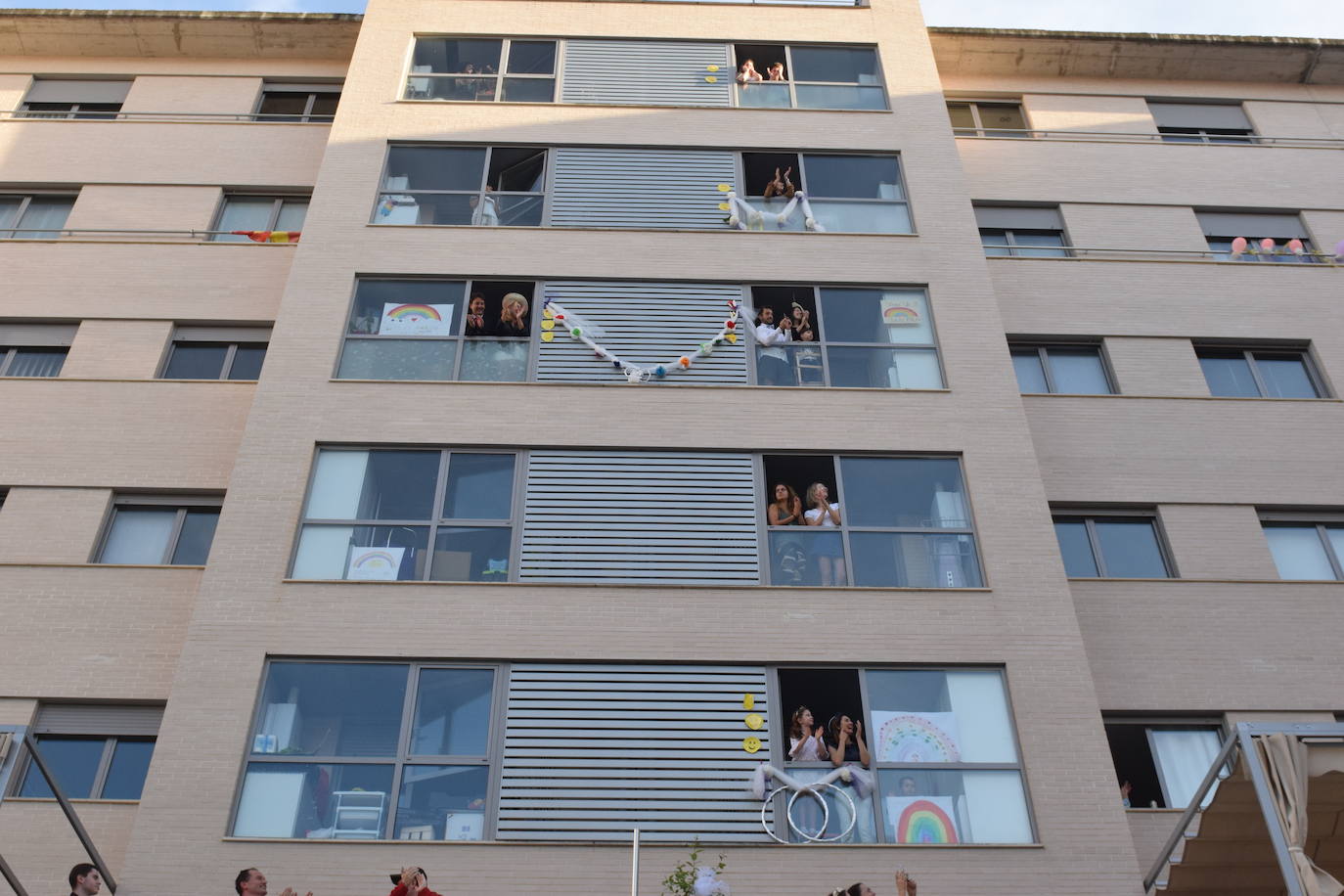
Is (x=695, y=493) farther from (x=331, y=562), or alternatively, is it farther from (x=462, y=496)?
(x=331, y=562)

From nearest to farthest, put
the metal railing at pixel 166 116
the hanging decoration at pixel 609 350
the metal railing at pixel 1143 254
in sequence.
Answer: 1. the hanging decoration at pixel 609 350
2. the metal railing at pixel 1143 254
3. the metal railing at pixel 166 116

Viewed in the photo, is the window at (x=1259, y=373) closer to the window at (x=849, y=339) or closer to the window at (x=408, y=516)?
the window at (x=849, y=339)

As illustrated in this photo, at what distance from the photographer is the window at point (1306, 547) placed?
14938 mm

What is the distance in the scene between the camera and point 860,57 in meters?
19.1

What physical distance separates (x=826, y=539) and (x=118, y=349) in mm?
10237

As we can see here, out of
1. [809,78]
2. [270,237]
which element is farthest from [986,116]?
[270,237]

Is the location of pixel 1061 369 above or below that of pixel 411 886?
above

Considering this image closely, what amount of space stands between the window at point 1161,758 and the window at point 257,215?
13.7 m

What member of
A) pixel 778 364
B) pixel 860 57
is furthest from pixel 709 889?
pixel 860 57

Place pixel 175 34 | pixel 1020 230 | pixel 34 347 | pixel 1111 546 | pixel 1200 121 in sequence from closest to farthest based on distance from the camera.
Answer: pixel 1111 546 < pixel 34 347 < pixel 1020 230 < pixel 175 34 < pixel 1200 121

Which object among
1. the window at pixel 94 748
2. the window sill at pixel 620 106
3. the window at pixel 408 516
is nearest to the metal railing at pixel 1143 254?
the window sill at pixel 620 106

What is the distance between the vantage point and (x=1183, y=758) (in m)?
13.3

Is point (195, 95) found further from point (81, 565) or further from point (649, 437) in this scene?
point (649, 437)

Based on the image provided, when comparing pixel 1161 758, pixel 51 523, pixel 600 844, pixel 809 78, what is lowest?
pixel 600 844
